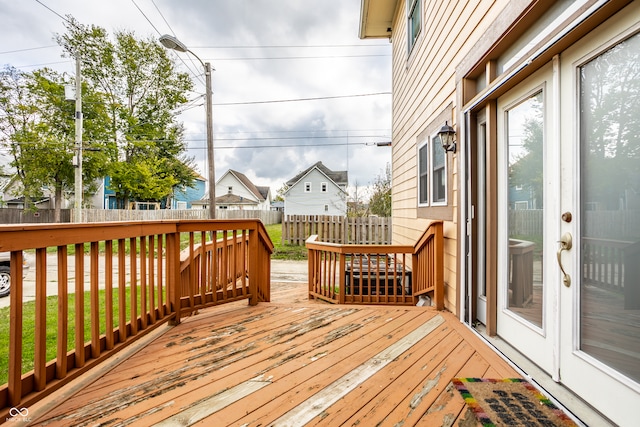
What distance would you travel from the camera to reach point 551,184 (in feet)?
5.73

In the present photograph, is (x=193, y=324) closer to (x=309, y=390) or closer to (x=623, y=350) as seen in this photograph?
(x=309, y=390)

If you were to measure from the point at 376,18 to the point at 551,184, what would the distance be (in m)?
6.11

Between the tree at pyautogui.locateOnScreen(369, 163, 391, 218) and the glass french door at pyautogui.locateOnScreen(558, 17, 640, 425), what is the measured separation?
9.75 m

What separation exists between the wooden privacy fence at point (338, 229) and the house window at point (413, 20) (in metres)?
5.72

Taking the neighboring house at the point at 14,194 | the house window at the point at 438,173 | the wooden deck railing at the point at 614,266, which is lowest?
the wooden deck railing at the point at 614,266

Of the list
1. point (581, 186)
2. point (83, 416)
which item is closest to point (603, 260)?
point (581, 186)

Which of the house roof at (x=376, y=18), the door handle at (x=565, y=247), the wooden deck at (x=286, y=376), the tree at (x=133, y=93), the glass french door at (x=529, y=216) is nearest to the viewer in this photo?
the wooden deck at (x=286, y=376)

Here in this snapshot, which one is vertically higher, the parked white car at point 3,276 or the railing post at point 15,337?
the railing post at point 15,337

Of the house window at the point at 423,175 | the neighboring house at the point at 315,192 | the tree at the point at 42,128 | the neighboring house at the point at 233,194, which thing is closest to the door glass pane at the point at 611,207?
the house window at the point at 423,175

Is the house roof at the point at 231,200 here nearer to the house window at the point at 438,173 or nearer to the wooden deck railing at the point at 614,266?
the house window at the point at 438,173

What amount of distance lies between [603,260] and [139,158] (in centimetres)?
2104

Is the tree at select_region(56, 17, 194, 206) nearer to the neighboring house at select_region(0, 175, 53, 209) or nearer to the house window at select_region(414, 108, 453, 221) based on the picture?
the neighboring house at select_region(0, 175, 53, 209)

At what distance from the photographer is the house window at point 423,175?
3.98 metres

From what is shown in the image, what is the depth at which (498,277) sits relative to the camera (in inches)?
91.3
